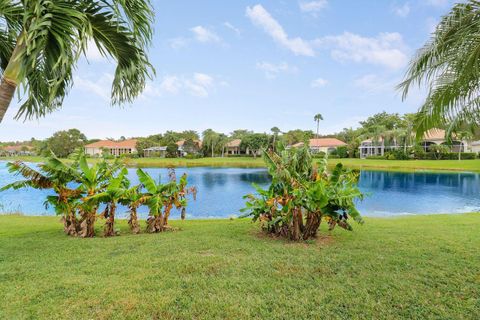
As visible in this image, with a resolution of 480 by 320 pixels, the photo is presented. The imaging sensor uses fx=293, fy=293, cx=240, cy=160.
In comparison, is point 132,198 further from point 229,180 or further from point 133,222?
point 229,180

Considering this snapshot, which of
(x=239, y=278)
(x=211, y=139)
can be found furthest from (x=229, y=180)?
(x=211, y=139)

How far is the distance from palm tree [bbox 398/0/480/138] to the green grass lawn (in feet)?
7.64

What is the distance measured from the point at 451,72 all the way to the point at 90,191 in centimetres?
715

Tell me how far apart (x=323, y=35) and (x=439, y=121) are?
16.4m

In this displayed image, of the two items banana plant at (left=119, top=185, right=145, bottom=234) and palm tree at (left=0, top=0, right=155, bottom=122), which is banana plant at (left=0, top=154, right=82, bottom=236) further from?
palm tree at (left=0, top=0, right=155, bottom=122)

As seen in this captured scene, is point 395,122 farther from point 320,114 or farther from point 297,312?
point 297,312

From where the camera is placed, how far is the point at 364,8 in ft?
38.8

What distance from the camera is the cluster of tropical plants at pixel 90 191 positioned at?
6.11 metres

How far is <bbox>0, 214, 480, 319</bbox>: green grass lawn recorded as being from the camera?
301cm

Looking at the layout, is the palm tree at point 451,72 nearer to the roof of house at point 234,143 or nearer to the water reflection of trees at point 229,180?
the water reflection of trees at point 229,180

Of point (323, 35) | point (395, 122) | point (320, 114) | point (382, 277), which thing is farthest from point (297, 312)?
point (320, 114)

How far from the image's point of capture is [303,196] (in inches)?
223

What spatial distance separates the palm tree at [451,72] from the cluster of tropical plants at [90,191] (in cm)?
522

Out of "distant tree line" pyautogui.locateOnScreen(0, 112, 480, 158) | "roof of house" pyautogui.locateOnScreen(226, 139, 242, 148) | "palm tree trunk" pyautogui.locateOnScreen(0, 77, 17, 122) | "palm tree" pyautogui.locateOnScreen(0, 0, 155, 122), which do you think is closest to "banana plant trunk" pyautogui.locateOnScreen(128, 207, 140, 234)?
"palm tree" pyautogui.locateOnScreen(0, 0, 155, 122)
